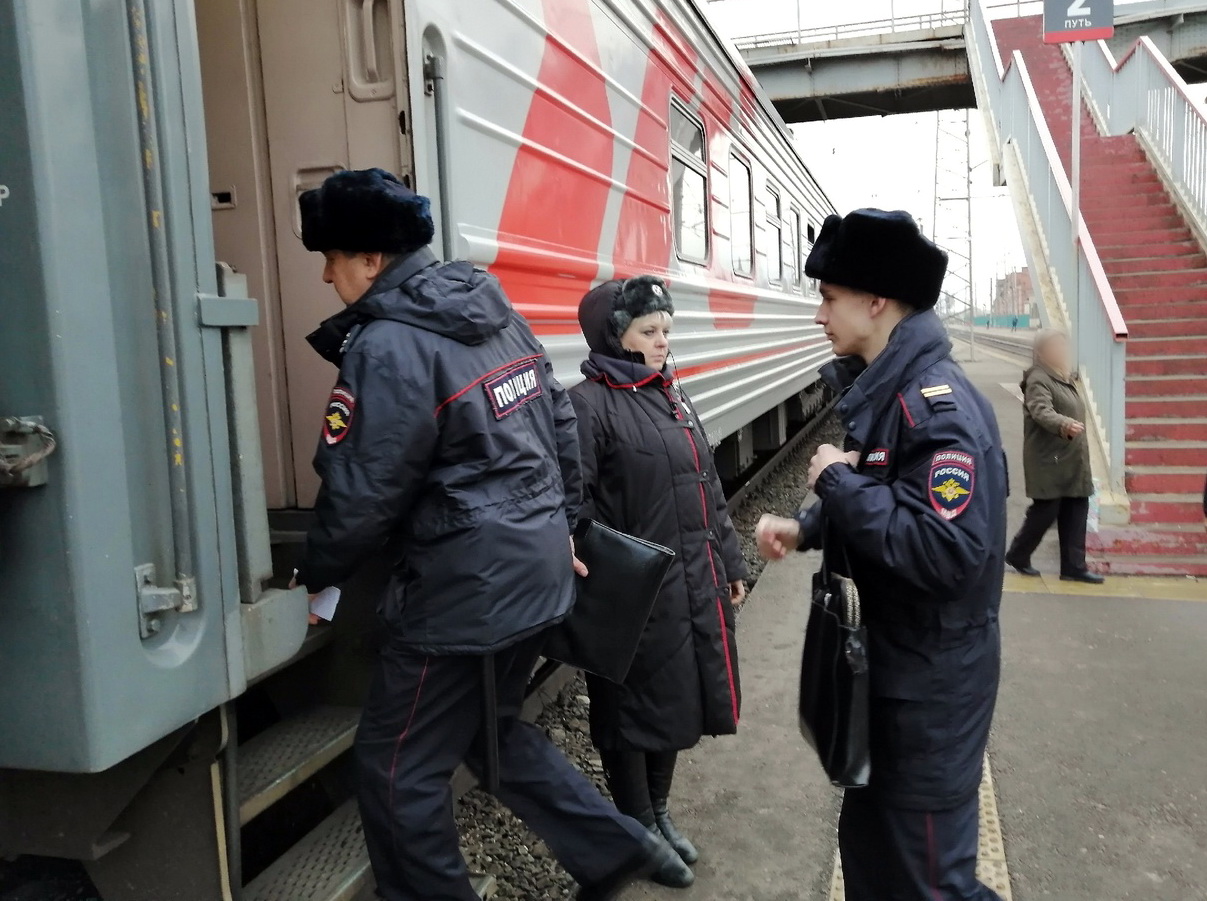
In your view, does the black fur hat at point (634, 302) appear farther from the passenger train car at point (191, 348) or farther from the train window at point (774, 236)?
the train window at point (774, 236)

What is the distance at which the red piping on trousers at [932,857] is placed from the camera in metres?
1.67

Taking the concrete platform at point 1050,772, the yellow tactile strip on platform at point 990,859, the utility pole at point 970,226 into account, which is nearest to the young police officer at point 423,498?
the concrete platform at point 1050,772

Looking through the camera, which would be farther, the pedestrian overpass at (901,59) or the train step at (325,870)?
the pedestrian overpass at (901,59)

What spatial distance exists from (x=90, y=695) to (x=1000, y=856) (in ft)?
7.47

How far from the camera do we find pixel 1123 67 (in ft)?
33.9

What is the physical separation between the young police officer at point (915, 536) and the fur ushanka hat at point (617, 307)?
825mm

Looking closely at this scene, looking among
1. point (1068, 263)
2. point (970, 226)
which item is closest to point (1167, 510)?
point (1068, 263)

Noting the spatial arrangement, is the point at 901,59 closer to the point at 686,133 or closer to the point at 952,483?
the point at 686,133

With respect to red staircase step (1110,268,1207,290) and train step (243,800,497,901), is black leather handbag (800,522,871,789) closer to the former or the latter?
train step (243,800,497,901)

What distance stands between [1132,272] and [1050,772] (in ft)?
19.8

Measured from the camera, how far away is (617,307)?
2.56 meters

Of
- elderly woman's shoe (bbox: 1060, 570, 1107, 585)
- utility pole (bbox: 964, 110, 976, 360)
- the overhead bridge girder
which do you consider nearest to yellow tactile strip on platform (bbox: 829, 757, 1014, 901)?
elderly woman's shoe (bbox: 1060, 570, 1107, 585)

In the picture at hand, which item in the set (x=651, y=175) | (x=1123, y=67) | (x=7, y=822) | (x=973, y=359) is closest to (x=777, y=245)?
(x=651, y=175)

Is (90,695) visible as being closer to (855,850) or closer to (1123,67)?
(855,850)
